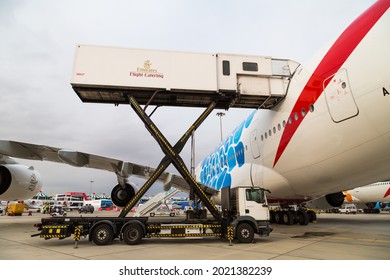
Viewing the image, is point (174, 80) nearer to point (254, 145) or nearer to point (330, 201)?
point (254, 145)

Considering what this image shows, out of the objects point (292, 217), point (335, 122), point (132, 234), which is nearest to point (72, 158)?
point (132, 234)

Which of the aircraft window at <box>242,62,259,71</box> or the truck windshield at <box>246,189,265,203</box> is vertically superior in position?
the aircraft window at <box>242,62,259,71</box>

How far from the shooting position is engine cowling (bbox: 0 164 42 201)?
12.4m

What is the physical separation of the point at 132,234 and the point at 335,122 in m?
7.85

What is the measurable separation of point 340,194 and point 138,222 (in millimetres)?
13160

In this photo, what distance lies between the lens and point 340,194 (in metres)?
16.0

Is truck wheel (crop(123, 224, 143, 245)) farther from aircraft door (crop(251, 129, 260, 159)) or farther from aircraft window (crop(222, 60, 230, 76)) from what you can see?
aircraft window (crop(222, 60, 230, 76))

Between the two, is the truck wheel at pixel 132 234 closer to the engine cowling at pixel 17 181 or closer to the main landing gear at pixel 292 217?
the engine cowling at pixel 17 181

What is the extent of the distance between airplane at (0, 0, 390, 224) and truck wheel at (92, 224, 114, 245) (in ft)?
12.5

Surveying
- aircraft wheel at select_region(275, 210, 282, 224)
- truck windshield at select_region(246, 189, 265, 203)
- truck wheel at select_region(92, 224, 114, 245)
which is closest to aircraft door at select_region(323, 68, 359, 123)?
truck windshield at select_region(246, 189, 265, 203)

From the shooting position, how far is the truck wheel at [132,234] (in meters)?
8.92

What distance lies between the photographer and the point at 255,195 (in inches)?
400
